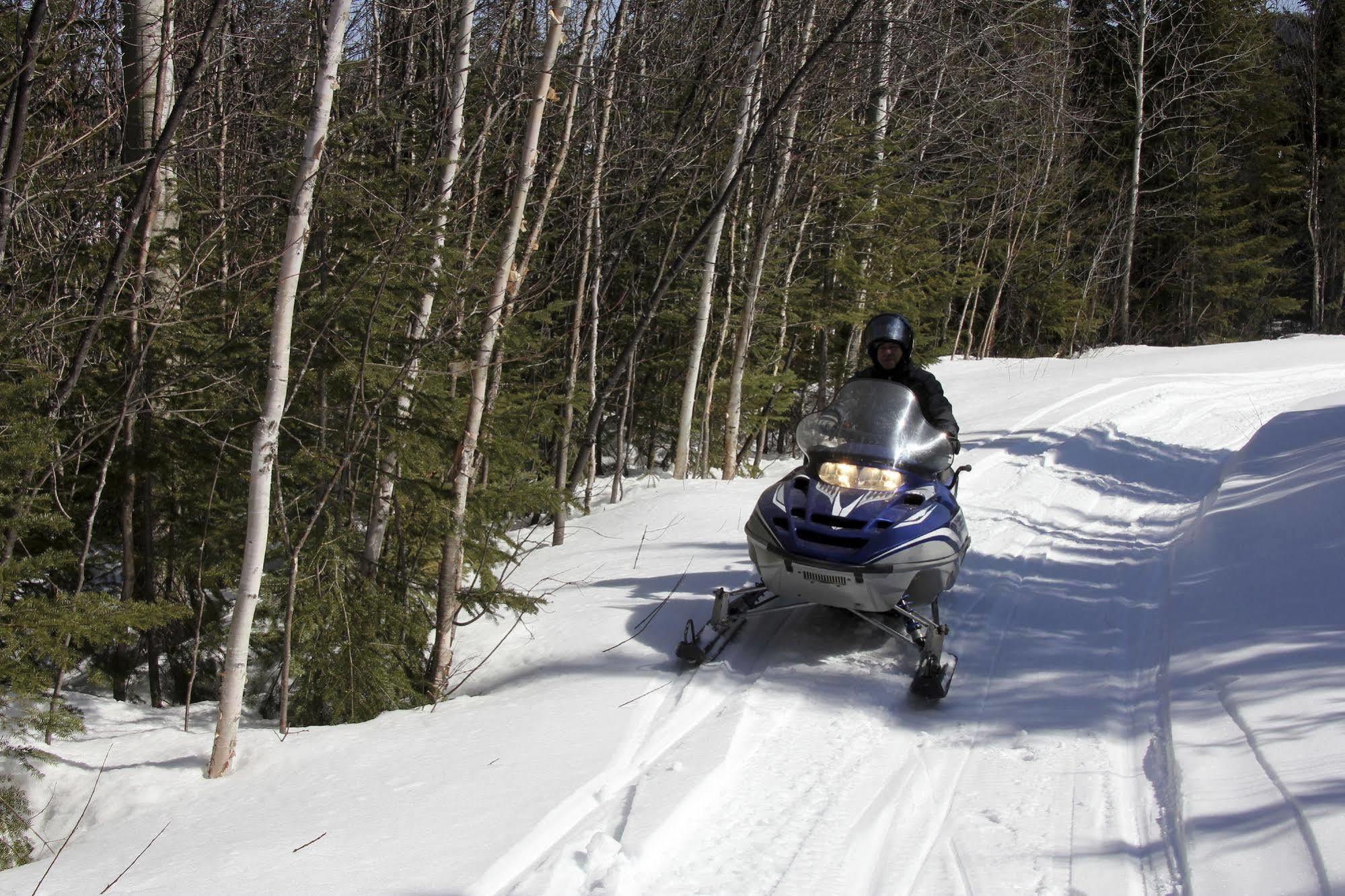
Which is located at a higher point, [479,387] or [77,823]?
[479,387]

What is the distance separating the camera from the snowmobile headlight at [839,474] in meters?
5.79

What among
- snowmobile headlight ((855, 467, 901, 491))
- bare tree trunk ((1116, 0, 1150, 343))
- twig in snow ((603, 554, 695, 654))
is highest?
bare tree trunk ((1116, 0, 1150, 343))

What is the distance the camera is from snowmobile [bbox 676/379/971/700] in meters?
5.39

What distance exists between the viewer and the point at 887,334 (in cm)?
647

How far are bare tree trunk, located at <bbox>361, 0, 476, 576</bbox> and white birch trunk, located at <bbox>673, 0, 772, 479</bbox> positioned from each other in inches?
143

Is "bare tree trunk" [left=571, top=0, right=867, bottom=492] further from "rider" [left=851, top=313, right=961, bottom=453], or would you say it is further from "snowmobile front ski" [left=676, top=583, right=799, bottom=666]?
"snowmobile front ski" [left=676, top=583, right=799, bottom=666]

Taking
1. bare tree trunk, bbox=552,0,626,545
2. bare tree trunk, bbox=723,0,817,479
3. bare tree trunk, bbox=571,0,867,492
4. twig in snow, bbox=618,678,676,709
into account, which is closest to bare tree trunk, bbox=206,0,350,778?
twig in snow, bbox=618,678,676,709

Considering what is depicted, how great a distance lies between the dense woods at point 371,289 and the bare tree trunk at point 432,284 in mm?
36

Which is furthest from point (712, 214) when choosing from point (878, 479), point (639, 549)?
point (878, 479)

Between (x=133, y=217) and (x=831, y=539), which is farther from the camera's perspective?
(x=133, y=217)

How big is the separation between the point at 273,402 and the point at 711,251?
7.04 meters

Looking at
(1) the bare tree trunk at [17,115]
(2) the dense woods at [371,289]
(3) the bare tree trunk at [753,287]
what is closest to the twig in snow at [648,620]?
(2) the dense woods at [371,289]

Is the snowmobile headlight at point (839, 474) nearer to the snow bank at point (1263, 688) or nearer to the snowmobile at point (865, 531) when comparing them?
the snowmobile at point (865, 531)

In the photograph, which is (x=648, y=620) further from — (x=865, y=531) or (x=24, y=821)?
(x=24, y=821)
